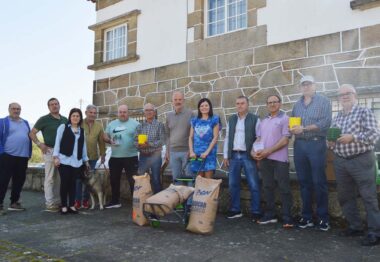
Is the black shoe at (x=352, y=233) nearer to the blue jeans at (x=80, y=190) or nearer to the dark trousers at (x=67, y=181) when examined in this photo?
the dark trousers at (x=67, y=181)

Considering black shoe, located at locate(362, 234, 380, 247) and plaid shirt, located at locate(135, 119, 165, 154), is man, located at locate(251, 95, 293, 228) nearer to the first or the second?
black shoe, located at locate(362, 234, 380, 247)

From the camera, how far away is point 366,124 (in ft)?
13.0

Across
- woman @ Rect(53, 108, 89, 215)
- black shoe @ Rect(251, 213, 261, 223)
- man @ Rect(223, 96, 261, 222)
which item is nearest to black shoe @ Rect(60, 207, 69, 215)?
woman @ Rect(53, 108, 89, 215)

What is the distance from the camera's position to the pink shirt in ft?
15.4

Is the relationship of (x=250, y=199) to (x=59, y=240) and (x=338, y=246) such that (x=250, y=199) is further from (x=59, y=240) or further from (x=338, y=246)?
(x=59, y=240)

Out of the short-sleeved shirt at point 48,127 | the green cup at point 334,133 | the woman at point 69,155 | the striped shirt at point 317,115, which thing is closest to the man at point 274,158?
the striped shirt at point 317,115

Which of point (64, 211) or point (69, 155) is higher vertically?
point (69, 155)

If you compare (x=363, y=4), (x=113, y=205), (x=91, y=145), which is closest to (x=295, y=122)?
(x=363, y=4)

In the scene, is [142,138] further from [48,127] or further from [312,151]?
[312,151]

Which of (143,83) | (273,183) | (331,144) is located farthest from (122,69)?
(331,144)

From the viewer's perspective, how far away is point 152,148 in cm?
568

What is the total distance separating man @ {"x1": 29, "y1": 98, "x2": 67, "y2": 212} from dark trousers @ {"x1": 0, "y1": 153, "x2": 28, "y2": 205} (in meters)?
0.42

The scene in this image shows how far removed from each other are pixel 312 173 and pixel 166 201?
70.5 inches

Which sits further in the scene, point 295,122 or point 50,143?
point 50,143
